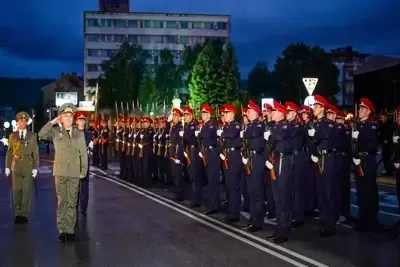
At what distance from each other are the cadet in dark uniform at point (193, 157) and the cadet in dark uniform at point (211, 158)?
2.93 ft

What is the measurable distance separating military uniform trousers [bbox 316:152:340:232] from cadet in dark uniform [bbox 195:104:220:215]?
2873 mm

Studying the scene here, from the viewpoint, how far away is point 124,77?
229 feet

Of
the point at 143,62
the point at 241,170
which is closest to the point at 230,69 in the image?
the point at 143,62

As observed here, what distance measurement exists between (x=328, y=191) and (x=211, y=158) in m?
3.31

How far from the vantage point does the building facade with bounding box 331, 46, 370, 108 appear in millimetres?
100375

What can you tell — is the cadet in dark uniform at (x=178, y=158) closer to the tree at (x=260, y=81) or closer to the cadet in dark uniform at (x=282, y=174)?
the cadet in dark uniform at (x=282, y=174)

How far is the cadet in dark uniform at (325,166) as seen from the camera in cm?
1084

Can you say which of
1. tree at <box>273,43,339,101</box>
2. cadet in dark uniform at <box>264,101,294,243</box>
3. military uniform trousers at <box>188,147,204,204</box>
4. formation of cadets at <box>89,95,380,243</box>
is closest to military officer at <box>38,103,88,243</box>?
formation of cadets at <box>89,95,380,243</box>

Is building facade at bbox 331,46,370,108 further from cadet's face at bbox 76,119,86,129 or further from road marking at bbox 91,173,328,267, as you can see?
cadet's face at bbox 76,119,86,129

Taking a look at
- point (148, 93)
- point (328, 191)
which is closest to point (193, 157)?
point (328, 191)

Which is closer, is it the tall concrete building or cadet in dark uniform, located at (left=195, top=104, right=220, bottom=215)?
cadet in dark uniform, located at (left=195, top=104, right=220, bottom=215)

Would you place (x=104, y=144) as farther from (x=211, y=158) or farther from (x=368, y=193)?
(x=368, y=193)

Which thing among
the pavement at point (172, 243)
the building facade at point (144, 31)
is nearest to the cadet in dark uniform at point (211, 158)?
the pavement at point (172, 243)

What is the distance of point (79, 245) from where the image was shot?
→ 33.0 feet
